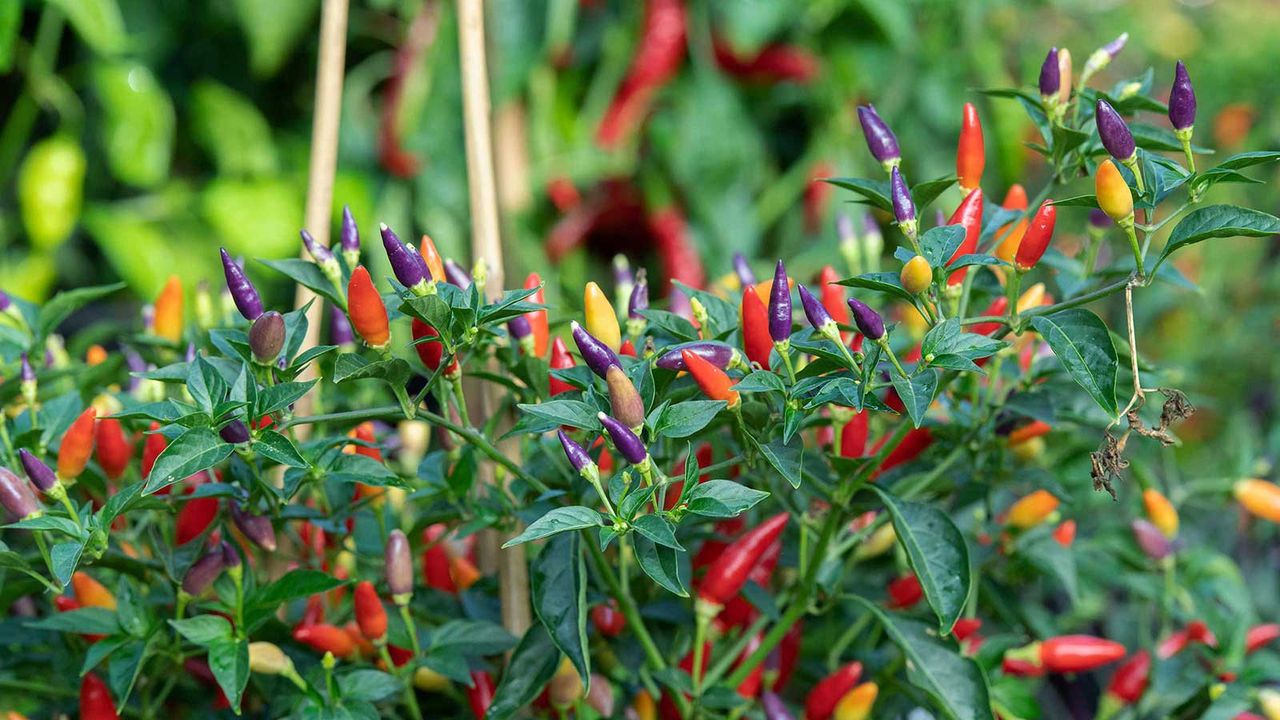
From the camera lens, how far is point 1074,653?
73 cm

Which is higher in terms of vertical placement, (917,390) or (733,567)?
(917,390)

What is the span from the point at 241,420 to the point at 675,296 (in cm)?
38

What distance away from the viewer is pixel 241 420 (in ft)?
1.78

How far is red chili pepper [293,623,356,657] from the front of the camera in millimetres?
643

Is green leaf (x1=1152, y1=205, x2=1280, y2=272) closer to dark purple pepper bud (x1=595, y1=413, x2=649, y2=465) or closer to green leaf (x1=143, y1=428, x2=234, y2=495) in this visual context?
dark purple pepper bud (x1=595, y1=413, x2=649, y2=465)

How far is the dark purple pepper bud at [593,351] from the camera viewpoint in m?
0.52

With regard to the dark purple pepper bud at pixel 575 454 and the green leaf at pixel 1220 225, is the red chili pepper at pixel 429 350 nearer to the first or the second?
the dark purple pepper bud at pixel 575 454

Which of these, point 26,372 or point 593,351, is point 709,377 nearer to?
point 593,351

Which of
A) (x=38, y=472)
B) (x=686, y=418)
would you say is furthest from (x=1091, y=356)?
(x=38, y=472)

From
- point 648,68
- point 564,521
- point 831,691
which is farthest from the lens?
point 648,68

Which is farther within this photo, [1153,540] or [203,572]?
[1153,540]

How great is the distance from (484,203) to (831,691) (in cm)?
38

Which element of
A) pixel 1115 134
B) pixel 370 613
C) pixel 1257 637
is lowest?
pixel 1257 637

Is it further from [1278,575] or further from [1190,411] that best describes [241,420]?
[1278,575]
